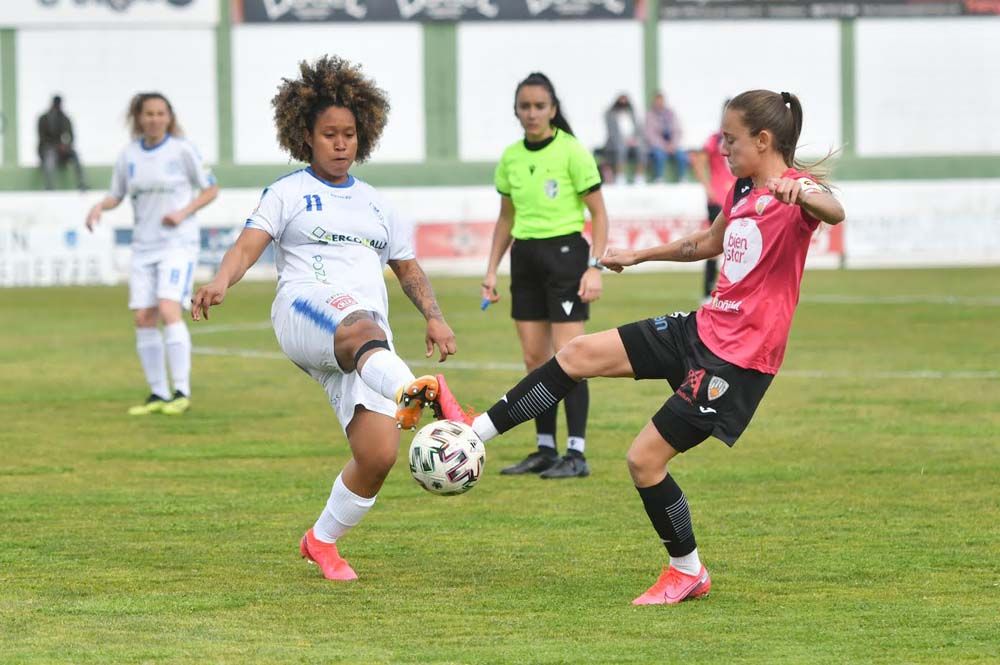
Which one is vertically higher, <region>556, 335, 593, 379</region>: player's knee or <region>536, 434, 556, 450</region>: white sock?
<region>556, 335, 593, 379</region>: player's knee

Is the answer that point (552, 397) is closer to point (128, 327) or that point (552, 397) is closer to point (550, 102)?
point (550, 102)

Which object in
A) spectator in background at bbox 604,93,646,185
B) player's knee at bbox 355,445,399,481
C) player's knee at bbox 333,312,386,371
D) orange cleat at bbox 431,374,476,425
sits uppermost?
spectator in background at bbox 604,93,646,185

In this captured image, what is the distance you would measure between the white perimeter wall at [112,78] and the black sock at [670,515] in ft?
110

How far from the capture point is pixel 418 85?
40.1 m

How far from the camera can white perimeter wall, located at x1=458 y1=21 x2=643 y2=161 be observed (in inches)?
1583

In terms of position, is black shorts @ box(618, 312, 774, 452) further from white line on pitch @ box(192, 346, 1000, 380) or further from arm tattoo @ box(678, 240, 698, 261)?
white line on pitch @ box(192, 346, 1000, 380)

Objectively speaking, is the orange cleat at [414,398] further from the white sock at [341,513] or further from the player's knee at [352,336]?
the white sock at [341,513]

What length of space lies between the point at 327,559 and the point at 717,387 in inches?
72.4

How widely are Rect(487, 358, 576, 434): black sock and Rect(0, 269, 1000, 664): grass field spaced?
0.70 meters

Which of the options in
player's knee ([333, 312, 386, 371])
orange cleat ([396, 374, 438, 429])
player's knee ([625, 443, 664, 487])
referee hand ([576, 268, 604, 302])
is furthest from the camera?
referee hand ([576, 268, 604, 302])

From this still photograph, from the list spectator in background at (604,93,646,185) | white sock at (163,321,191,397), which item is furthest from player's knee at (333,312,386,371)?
spectator in background at (604,93,646,185)

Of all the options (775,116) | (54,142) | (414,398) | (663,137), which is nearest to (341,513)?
(414,398)

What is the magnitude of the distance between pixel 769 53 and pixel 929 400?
2900cm

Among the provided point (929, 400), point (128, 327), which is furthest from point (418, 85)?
point (929, 400)
